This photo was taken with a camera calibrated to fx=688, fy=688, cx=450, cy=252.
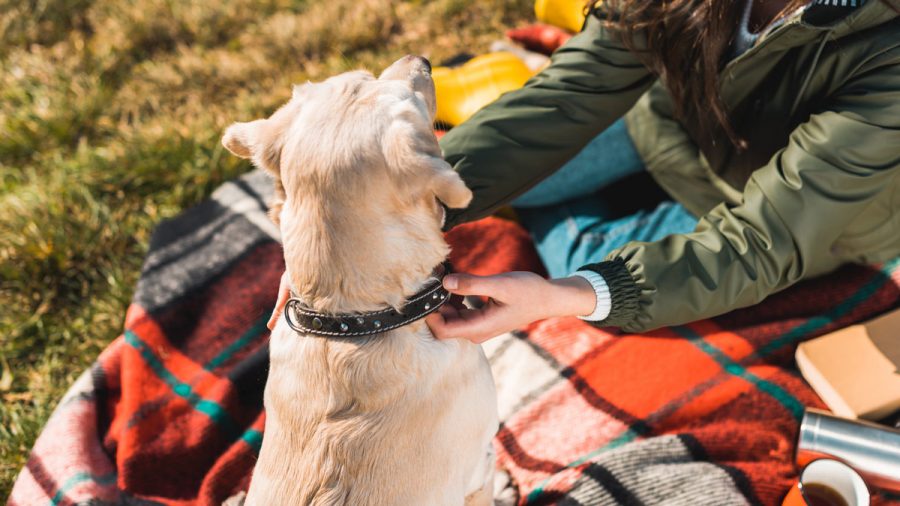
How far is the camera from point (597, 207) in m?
3.30

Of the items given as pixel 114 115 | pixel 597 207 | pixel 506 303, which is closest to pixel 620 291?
pixel 506 303

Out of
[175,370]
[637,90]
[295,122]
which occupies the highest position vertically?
[295,122]

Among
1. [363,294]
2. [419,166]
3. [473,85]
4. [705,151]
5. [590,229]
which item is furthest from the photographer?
[473,85]

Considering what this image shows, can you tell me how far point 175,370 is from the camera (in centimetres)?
312

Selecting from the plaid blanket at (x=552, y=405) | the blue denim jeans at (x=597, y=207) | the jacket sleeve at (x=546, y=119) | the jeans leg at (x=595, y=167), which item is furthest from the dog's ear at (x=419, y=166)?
the jeans leg at (x=595, y=167)

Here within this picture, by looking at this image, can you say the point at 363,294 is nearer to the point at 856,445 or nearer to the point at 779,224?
the point at 779,224

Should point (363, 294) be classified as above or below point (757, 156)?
above

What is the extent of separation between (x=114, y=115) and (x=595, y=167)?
10.9ft

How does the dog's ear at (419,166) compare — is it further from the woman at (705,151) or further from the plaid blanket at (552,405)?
the plaid blanket at (552,405)

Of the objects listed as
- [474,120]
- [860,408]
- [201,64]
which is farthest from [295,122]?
[201,64]

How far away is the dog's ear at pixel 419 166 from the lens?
5.38 feet

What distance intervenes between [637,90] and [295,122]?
5.53ft

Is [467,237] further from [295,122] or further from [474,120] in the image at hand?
[295,122]

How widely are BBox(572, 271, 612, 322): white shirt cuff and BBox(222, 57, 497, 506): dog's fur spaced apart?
45cm
